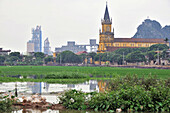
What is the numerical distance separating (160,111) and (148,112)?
599mm

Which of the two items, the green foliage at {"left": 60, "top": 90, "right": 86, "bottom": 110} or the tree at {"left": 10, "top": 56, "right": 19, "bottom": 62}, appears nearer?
the green foliage at {"left": 60, "top": 90, "right": 86, "bottom": 110}

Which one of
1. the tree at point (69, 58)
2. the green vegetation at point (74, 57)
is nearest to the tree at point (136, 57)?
the green vegetation at point (74, 57)

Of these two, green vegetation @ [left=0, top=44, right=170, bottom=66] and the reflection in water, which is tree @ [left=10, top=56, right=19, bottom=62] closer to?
green vegetation @ [left=0, top=44, right=170, bottom=66]

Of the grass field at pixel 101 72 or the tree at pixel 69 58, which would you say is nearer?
the grass field at pixel 101 72

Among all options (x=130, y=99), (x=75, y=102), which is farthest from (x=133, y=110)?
(x=75, y=102)

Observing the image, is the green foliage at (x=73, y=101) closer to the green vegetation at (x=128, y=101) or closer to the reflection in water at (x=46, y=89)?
the green vegetation at (x=128, y=101)

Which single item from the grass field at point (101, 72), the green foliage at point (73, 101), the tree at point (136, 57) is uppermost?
the tree at point (136, 57)

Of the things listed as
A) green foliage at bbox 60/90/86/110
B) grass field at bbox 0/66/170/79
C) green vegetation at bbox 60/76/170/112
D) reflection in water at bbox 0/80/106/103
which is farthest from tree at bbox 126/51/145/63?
green vegetation at bbox 60/76/170/112

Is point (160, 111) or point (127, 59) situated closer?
point (160, 111)

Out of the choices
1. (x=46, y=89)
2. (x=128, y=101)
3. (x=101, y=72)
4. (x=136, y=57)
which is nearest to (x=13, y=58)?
(x=136, y=57)

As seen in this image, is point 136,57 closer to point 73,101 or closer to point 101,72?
point 101,72

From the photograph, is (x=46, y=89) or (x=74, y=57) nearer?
(x=46, y=89)

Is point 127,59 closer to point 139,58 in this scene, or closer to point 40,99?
point 139,58

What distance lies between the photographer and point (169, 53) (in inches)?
4685
